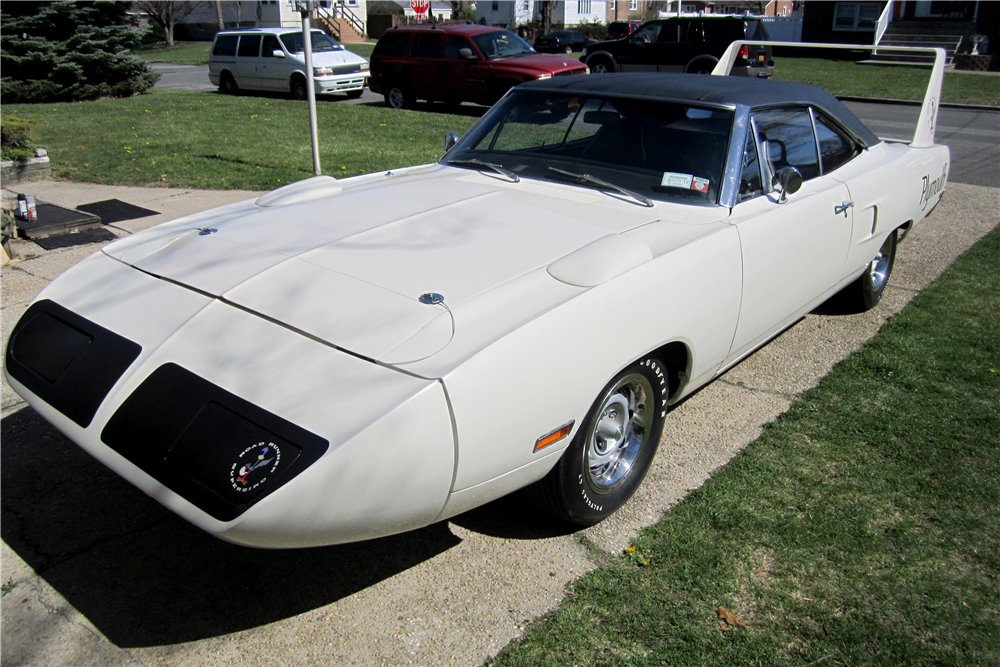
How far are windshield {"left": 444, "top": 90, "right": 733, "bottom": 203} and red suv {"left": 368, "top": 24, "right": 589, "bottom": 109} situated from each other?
9.97m

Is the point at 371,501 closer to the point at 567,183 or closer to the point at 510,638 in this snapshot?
the point at 510,638

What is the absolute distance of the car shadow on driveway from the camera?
259 centimetres

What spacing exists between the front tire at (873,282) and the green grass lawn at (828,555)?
105 cm

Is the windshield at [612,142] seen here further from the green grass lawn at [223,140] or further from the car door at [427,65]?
the car door at [427,65]

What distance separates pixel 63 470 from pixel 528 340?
2258 millimetres

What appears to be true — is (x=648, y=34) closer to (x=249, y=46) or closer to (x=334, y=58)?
(x=334, y=58)

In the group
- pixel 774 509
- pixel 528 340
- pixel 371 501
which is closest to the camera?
pixel 371 501

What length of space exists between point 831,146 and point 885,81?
21.2 metres

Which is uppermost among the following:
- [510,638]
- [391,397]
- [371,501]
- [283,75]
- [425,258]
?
[283,75]

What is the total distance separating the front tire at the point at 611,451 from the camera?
2.79 m

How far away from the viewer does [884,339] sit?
4.86 m

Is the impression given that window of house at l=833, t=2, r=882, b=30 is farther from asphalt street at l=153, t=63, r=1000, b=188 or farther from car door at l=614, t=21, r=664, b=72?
car door at l=614, t=21, r=664, b=72

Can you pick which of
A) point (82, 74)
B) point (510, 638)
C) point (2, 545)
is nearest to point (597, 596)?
point (510, 638)

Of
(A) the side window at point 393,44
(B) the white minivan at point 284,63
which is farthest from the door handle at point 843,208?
(B) the white minivan at point 284,63
